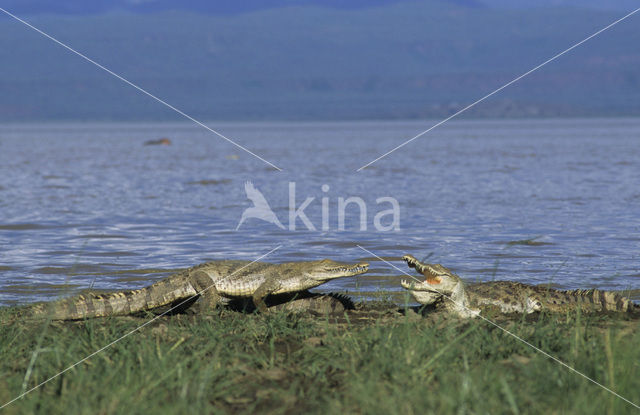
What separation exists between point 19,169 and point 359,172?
13153mm

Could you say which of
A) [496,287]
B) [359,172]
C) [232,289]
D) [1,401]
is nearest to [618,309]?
[496,287]

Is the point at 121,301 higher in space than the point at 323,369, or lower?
higher

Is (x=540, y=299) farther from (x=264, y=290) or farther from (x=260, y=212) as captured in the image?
(x=260, y=212)

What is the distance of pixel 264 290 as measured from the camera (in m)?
9.19

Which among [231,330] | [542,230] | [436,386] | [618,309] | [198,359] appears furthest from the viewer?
[542,230]

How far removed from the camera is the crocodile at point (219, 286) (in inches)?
343

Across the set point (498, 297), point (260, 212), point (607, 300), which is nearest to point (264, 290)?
point (498, 297)

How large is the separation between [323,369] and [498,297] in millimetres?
3405

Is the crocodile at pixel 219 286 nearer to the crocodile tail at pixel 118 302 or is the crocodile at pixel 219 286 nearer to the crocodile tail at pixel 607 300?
the crocodile tail at pixel 118 302

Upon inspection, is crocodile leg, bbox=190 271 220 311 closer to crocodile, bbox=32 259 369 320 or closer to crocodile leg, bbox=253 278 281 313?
crocodile, bbox=32 259 369 320

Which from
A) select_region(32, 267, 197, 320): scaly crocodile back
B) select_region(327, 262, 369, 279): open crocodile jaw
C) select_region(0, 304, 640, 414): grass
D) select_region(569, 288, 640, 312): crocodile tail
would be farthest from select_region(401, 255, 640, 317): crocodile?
select_region(32, 267, 197, 320): scaly crocodile back

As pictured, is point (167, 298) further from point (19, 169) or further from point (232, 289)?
point (19, 169)

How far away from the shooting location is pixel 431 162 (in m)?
37.0

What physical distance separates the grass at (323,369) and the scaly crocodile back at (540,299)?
1.43 metres
